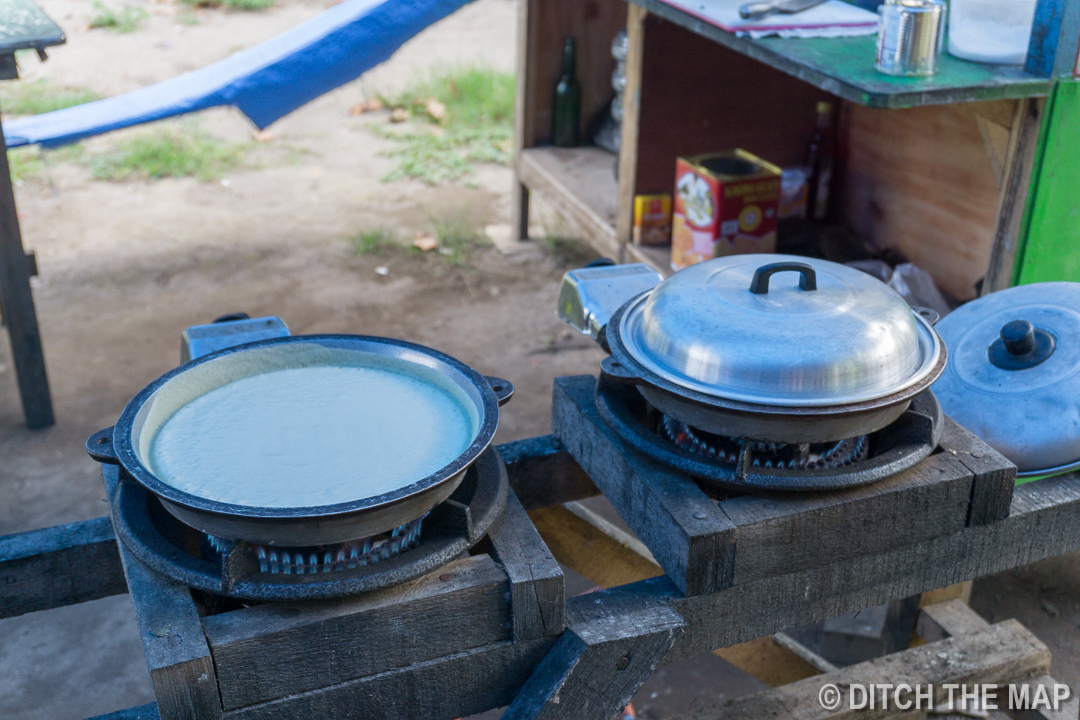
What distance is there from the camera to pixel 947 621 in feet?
6.02

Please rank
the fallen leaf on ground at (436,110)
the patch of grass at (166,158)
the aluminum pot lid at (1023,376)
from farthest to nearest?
the fallen leaf on ground at (436,110)
the patch of grass at (166,158)
the aluminum pot lid at (1023,376)

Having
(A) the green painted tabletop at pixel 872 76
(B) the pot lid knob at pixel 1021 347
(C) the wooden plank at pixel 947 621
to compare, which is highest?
(A) the green painted tabletop at pixel 872 76

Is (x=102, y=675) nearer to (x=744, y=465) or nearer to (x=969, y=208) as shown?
(x=744, y=465)

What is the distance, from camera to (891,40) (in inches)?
80.3

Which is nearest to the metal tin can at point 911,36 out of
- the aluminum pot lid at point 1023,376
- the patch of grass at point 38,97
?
the aluminum pot lid at point 1023,376

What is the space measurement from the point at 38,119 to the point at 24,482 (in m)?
1.50

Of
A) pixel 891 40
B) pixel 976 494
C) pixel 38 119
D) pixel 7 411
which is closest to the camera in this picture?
pixel 976 494

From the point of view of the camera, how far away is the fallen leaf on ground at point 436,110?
6.36 meters

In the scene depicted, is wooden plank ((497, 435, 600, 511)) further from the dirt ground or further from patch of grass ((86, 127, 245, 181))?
patch of grass ((86, 127, 245, 181))

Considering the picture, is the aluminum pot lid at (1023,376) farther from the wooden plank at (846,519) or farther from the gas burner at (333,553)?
the gas burner at (333,553)

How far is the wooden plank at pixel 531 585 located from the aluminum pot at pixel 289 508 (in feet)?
0.37

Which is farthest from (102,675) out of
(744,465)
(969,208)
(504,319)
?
(969,208)

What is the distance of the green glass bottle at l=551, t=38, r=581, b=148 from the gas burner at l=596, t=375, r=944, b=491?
3.08 metres

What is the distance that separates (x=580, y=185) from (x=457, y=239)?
0.90 meters
